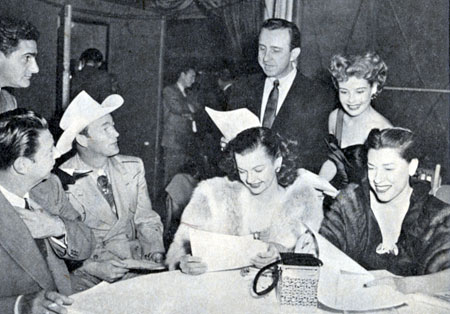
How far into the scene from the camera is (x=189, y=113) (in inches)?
185

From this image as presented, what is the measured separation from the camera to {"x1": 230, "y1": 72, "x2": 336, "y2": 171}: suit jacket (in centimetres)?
245

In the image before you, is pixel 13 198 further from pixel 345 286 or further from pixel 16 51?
pixel 345 286

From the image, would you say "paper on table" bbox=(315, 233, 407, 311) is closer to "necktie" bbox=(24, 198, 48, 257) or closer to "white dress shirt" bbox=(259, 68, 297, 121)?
"necktie" bbox=(24, 198, 48, 257)

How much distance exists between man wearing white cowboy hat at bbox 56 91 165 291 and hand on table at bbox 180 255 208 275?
1.76 ft

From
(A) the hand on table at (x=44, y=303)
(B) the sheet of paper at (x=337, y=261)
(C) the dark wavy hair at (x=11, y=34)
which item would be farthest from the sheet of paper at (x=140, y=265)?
(C) the dark wavy hair at (x=11, y=34)

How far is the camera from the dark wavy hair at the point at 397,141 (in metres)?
1.82

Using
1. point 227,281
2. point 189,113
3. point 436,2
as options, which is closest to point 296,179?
point 227,281

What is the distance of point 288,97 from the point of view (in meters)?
2.50

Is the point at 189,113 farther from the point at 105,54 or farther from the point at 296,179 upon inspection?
the point at 296,179

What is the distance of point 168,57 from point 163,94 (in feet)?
1.27

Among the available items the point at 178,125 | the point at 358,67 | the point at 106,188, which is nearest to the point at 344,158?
the point at 358,67

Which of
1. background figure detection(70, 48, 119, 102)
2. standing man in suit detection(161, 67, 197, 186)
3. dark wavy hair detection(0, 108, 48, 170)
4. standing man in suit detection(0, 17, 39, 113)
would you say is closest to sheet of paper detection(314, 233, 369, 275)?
dark wavy hair detection(0, 108, 48, 170)

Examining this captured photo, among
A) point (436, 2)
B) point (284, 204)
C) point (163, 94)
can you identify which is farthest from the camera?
point (163, 94)

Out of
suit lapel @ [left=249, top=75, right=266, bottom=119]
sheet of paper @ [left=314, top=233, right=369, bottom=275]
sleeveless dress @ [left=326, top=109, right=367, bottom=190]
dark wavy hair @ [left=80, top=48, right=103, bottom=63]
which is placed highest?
dark wavy hair @ [left=80, top=48, right=103, bottom=63]
